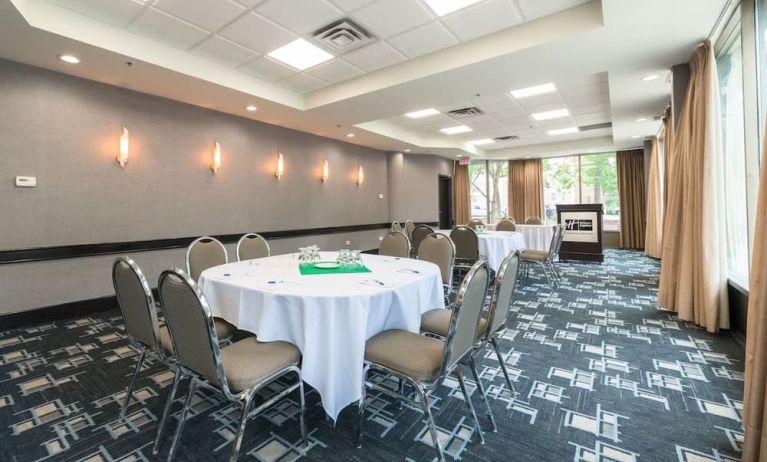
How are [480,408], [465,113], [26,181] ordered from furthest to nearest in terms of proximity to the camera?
[465,113], [26,181], [480,408]

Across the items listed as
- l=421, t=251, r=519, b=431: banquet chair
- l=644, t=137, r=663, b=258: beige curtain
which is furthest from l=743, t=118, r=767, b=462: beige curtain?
l=644, t=137, r=663, b=258: beige curtain

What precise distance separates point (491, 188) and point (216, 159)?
378 inches

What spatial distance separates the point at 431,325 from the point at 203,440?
4.88 feet

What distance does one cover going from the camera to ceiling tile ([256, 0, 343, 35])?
10.6 ft

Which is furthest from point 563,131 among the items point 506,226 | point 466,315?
point 466,315

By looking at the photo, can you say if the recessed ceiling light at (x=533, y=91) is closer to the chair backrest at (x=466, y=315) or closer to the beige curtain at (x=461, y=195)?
the chair backrest at (x=466, y=315)

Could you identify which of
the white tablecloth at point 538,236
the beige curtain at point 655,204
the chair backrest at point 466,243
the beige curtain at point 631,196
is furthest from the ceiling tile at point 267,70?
the beige curtain at point 631,196

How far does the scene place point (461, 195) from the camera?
12.9 meters

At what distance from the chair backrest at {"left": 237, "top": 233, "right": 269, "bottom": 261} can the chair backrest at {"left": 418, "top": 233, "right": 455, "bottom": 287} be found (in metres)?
1.86

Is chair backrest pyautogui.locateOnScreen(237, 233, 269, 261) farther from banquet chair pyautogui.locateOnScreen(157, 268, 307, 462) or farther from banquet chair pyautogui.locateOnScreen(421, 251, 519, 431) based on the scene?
banquet chair pyautogui.locateOnScreen(421, 251, 519, 431)

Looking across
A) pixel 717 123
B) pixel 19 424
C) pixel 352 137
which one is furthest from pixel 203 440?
pixel 352 137

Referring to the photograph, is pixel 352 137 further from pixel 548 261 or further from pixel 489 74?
pixel 548 261

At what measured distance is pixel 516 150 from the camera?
10820 millimetres

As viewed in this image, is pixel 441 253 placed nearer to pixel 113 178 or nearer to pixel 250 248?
pixel 250 248
